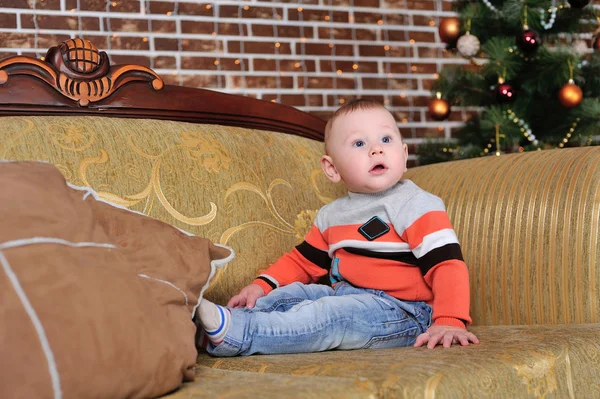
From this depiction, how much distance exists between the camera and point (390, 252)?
1505 mm

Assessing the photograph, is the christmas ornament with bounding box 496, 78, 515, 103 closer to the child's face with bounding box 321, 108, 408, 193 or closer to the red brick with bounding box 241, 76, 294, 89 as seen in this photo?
the red brick with bounding box 241, 76, 294, 89

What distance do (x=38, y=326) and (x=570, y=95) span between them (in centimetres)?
271

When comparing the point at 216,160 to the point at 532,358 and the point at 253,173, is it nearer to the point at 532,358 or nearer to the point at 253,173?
the point at 253,173

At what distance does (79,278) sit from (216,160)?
793 mm

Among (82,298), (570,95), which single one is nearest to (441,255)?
(82,298)

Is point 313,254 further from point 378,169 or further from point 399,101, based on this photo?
point 399,101

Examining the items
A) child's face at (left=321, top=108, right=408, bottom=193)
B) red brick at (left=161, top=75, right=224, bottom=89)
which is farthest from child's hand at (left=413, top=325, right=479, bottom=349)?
red brick at (left=161, top=75, right=224, bottom=89)

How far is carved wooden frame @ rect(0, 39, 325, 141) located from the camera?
1.62m

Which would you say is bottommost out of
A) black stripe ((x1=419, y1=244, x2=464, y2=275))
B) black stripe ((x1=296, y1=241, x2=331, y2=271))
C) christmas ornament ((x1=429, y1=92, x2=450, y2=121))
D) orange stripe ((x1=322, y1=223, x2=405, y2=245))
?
black stripe ((x1=296, y1=241, x2=331, y2=271))

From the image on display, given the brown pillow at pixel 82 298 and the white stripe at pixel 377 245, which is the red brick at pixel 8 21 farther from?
the brown pillow at pixel 82 298

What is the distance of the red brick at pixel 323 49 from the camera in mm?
3779

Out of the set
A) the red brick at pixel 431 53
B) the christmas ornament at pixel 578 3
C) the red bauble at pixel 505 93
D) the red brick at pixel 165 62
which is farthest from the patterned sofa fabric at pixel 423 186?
the red brick at pixel 431 53

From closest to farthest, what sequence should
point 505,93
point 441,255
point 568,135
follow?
1. point 441,255
2. point 505,93
3. point 568,135

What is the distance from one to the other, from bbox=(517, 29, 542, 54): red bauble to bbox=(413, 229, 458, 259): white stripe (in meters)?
1.96
